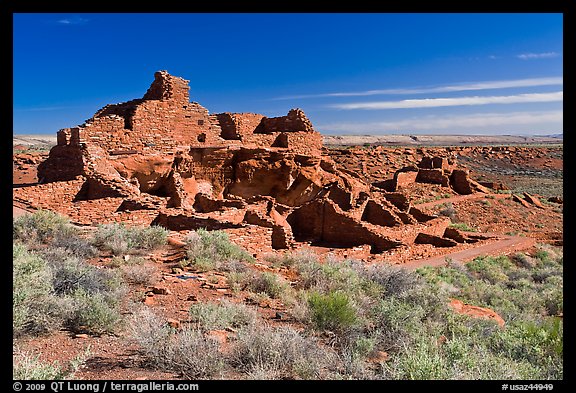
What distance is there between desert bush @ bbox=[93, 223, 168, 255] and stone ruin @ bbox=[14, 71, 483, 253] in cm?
222

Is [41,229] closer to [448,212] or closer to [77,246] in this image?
[77,246]

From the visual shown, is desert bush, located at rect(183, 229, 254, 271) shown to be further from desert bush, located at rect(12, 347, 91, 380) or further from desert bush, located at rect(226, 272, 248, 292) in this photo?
desert bush, located at rect(12, 347, 91, 380)

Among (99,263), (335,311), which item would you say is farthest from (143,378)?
(99,263)

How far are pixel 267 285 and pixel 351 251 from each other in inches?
294

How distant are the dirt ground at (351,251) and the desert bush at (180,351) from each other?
0.11 m

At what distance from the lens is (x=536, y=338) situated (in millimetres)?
4996

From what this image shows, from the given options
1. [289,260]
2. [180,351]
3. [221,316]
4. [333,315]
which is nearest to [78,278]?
[221,316]

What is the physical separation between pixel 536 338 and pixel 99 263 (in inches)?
253

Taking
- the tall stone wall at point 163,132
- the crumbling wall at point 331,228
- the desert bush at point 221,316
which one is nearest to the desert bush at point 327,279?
the desert bush at point 221,316

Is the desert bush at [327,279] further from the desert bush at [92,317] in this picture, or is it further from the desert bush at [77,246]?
the desert bush at [77,246]

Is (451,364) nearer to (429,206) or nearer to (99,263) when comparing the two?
(99,263)

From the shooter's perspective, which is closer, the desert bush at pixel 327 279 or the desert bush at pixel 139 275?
the desert bush at pixel 139 275

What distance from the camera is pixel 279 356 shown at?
386 centimetres

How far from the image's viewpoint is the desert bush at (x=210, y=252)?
732 cm
